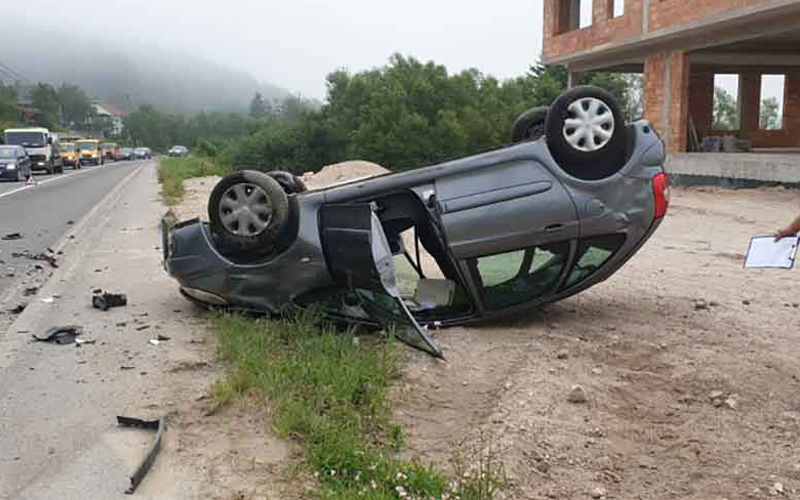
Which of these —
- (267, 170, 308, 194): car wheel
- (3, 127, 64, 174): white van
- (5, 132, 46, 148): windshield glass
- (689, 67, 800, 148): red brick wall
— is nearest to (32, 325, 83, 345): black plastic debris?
(267, 170, 308, 194): car wheel

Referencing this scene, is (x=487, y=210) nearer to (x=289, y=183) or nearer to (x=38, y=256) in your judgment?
(x=289, y=183)

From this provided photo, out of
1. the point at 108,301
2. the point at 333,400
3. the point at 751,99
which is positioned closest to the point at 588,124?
the point at 333,400

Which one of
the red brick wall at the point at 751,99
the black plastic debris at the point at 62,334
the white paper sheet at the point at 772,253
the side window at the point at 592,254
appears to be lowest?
the black plastic debris at the point at 62,334

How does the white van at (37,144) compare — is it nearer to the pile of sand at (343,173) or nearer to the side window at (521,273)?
the pile of sand at (343,173)

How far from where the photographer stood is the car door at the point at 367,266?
17.8 ft

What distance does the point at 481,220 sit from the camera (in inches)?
234

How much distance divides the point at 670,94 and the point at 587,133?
21705mm

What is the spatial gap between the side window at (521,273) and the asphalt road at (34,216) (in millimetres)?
4776

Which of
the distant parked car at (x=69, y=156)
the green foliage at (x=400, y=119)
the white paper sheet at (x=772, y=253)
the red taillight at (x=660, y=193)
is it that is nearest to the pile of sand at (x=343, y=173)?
the green foliage at (x=400, y=119)

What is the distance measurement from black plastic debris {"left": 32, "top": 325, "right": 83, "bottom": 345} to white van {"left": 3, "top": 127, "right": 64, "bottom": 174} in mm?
36902

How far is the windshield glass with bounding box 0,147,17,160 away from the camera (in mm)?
32656

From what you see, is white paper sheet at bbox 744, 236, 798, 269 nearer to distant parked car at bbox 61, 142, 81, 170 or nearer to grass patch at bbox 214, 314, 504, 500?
grass patch at bbox 214, 314, 504, 500

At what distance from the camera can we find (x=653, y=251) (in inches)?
432

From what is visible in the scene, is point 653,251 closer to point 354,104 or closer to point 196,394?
point 196,394
